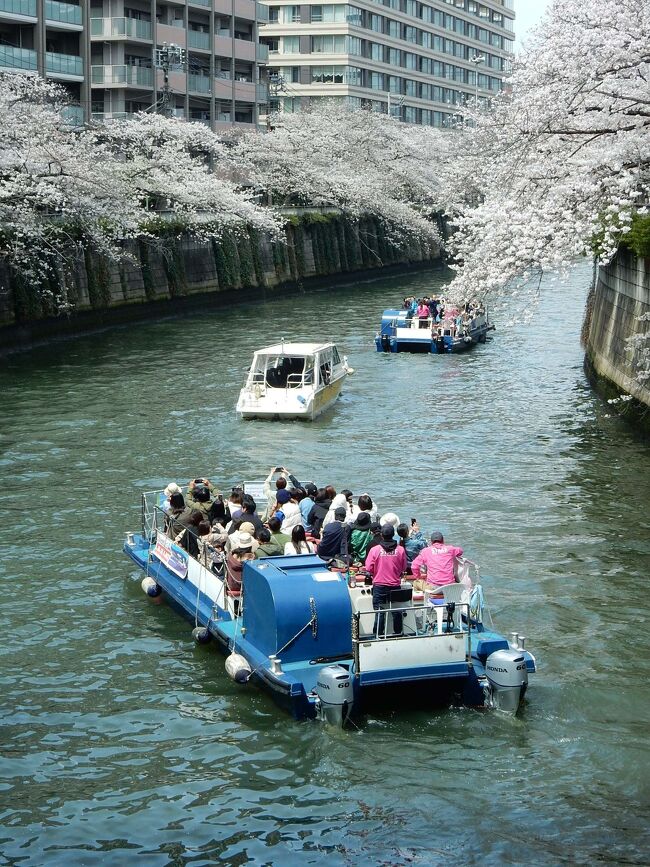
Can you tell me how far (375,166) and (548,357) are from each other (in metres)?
44.8

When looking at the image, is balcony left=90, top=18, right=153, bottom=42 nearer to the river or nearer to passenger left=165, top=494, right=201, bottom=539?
the river

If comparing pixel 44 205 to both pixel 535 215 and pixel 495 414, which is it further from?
pixel 535 215

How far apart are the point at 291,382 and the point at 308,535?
15.4 meters

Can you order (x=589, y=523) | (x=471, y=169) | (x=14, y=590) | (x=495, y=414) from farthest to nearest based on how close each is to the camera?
(x=495, y=414) < (x=471, y=169) < (x=589, y=523) < (x=14, y=590)

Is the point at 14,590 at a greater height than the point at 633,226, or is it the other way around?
the point at 633,226

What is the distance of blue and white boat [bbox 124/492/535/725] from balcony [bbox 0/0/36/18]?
46.7 meters

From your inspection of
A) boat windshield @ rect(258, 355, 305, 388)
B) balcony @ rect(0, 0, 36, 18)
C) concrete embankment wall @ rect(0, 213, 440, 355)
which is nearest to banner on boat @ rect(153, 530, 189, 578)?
boat windshield @ rect(258, 355, 305, 388)

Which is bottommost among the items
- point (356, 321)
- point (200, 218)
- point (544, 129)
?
point (356, 321)

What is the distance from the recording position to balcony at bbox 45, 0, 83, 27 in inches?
2319

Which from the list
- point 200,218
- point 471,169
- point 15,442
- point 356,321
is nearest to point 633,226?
point 471,169

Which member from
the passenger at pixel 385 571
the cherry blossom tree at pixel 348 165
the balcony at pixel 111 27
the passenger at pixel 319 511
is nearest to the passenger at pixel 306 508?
the passenger at pixel 319 511

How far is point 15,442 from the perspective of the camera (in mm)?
28250

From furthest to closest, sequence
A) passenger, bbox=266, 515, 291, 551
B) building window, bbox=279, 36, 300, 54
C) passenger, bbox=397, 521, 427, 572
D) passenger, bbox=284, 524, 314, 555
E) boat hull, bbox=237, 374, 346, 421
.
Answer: building window, bbox=279, 36, 300, 54 → boat hull, bbox=237, 374, 346, 421 → passenger, bbox=266, 515, 291, 551 → passenger, bbox=397, 521, 427, 572 → passenger, bbox=284, 524, 314, 555

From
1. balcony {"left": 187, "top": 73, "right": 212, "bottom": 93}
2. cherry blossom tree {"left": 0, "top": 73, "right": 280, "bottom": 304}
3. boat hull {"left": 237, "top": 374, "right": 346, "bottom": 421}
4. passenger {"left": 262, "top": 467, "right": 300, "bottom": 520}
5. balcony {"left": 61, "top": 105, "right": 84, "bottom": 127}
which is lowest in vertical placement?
boat hull {"left": 237, "top": 374, "right": 346, "bottom": 421}
